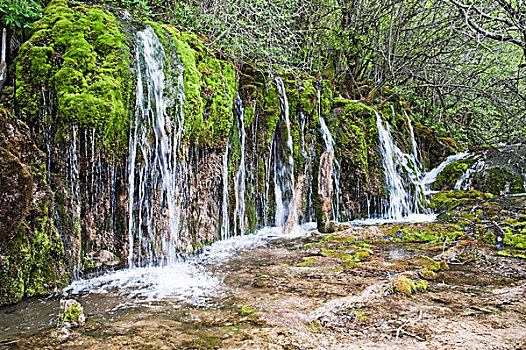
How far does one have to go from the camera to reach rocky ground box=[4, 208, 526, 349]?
8.73ft

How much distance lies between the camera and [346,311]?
10.6 feet

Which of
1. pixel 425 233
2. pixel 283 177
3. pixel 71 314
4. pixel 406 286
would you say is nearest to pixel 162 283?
pixel 71 314

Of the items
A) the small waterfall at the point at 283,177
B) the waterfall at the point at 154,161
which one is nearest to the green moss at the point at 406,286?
the waterfall at the point at 154,161

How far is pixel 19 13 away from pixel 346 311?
18.5 feet

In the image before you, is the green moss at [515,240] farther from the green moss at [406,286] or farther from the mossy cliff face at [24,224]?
the mossy cliff face at [24,224]

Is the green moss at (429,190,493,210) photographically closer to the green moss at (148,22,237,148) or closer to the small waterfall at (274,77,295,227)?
the small waterfall at (274,77,295,227)

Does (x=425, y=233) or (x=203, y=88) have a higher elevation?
(x=203, y=88)

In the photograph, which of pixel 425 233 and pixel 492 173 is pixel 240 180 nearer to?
pixel 425 233

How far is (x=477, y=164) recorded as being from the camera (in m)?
12.6

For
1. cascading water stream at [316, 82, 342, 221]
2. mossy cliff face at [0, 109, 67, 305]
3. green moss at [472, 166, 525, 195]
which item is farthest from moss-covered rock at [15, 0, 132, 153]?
green moss at [472, 166, 525, 195]

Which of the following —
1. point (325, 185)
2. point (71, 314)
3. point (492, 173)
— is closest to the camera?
point (71, 314)

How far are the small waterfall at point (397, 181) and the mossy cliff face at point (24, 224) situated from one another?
9.48m

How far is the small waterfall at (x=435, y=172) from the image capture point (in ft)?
44.4

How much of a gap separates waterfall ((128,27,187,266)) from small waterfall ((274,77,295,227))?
3645mm
